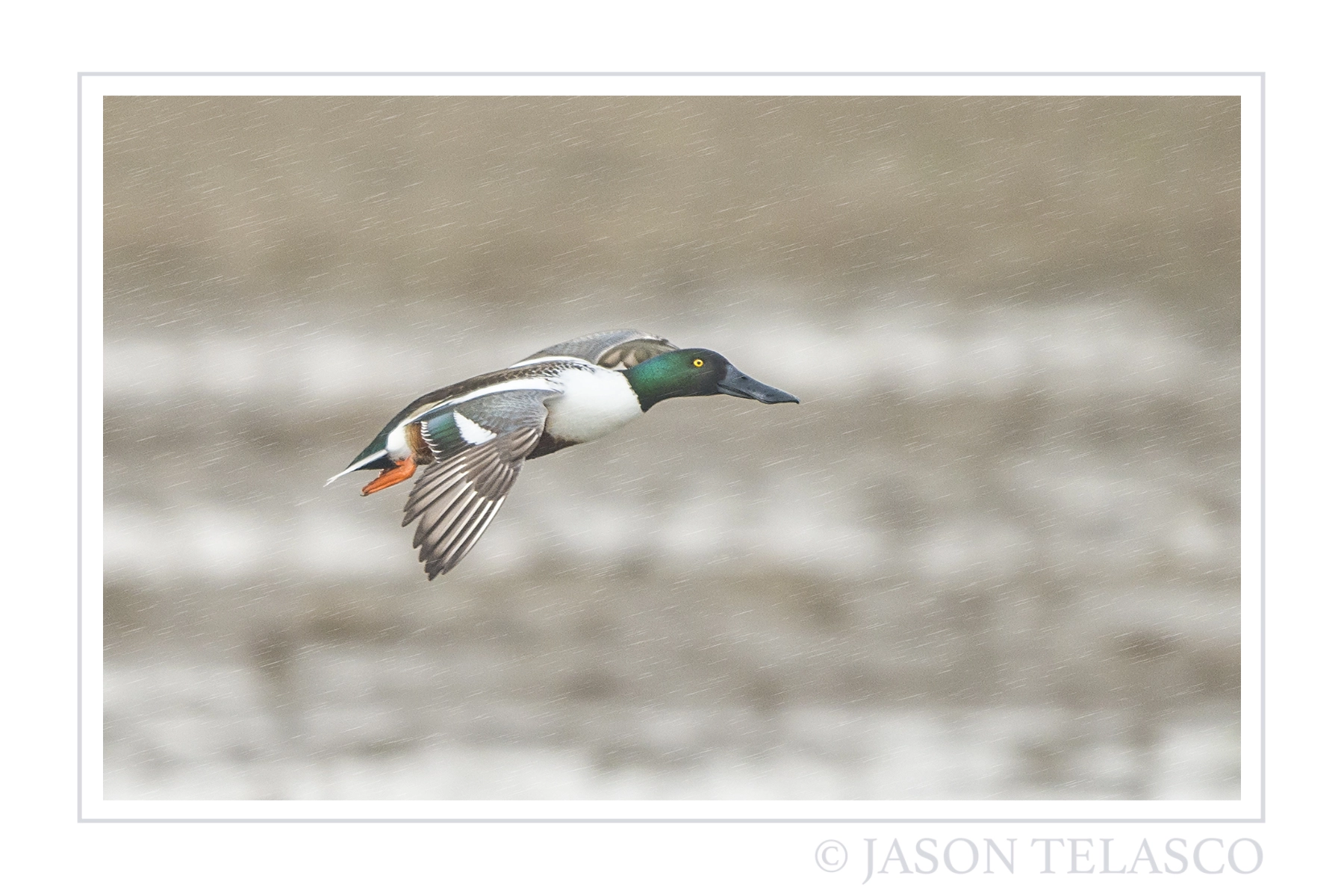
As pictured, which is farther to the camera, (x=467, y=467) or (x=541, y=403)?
(x=541, y=403)

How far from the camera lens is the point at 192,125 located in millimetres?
2402

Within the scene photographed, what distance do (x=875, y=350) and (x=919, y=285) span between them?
0.17 meters

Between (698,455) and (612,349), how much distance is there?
0.28 m

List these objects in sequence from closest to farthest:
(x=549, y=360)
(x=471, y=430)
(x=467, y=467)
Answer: (x=467, y=467) → (x=471, y=430) → (x=549, y=360)

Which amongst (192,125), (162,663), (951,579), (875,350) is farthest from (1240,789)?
(192,125)

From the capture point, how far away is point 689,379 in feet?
7.65

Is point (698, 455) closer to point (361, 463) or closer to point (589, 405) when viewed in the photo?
point (589, 405)

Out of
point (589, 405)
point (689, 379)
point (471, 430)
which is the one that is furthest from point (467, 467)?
point (689, 379)

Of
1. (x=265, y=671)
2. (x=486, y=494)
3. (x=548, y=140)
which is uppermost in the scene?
(x=548, y=140)

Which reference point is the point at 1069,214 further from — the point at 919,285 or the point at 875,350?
the point at 875,350

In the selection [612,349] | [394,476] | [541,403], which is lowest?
[394,476]

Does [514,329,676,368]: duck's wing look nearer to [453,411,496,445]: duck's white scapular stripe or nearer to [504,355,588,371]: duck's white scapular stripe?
[504,355,588,371]: duck's white scapular stripe

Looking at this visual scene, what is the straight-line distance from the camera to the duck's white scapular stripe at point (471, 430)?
2.16 metres

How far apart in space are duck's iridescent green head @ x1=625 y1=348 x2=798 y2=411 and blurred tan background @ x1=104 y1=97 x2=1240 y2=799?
35 millimetres
